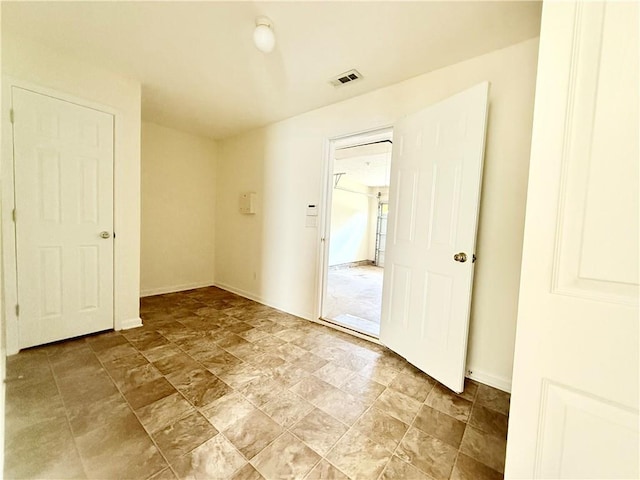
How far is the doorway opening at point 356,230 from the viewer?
292 cm

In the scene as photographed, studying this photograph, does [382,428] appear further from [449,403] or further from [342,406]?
[449,403]

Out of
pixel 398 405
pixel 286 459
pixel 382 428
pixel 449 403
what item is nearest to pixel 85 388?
pixel 286 459

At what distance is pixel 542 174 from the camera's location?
2.68 ft

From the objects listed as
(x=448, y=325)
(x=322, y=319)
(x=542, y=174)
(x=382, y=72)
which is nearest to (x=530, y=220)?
(x=542, y=174)

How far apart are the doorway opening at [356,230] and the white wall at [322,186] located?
26cm

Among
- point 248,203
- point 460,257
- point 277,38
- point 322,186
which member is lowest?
point 460,257

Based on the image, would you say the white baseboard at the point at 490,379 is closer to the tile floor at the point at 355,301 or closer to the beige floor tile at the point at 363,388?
the beige floor tile at the point at 363,388

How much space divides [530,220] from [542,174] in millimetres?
153

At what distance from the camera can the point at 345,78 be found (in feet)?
7.42

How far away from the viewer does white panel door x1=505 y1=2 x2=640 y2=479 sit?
68 centimetres

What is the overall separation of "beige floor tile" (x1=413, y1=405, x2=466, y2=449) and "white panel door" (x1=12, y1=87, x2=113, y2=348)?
288 cm

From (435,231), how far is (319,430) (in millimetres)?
1514

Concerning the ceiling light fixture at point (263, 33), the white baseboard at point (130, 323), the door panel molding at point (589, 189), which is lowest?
the white baseboard at point (130, 323)

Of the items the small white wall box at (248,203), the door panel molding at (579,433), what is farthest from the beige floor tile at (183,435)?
the small white wall box at (248,203)
